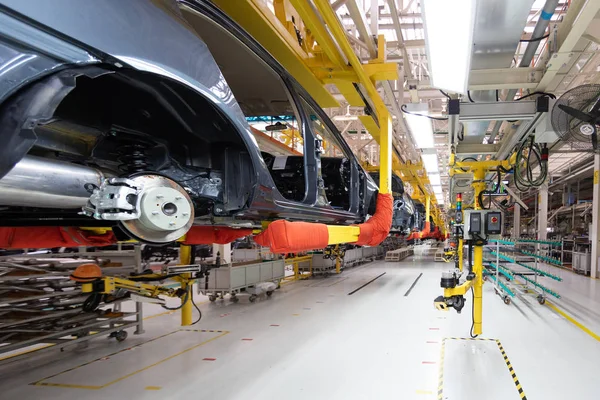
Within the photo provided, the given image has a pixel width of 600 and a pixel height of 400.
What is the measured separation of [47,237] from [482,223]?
4.90 meters

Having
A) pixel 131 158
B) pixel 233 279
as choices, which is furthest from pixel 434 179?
pixel 131 158

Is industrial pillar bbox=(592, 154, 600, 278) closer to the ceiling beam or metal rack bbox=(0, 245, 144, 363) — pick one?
the ceiling beam

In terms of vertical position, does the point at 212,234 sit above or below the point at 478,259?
above

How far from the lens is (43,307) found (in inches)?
198

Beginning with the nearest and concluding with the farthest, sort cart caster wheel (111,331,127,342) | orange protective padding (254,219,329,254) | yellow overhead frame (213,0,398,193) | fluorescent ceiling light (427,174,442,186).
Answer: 1. orange protective padding (254,219,329,254)
2. yellow overhead frame (213,0,398,193)
3. cart caster wheel (111,331,127,342)
4. fluorescent ceiling light (427,174,442,186)

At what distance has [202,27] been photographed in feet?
8.16

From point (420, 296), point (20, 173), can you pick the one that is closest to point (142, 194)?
point (20, 173)

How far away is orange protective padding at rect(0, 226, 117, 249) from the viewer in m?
2.52

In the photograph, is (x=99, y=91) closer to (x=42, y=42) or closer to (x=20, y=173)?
(x=20, y=173)

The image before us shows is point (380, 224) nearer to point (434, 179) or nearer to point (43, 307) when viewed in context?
point (43, 307)

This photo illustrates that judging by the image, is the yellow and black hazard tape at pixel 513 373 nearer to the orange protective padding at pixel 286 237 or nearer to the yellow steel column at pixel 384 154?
the yellow steel column at pixel 384 154

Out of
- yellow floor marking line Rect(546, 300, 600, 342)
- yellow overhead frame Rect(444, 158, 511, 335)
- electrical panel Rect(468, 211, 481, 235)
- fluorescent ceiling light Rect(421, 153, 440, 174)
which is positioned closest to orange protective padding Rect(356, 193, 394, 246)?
yellow overhead frame Rect(444, 158, 511, 335)

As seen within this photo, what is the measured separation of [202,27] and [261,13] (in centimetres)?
50

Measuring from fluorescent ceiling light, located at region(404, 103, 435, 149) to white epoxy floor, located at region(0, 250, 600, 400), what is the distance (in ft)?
9.15
